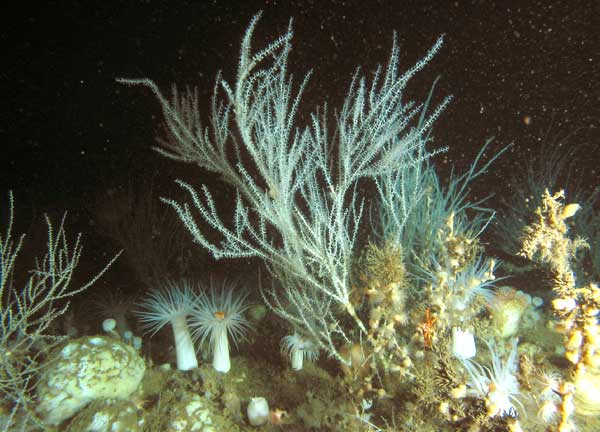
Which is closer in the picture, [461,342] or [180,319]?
[461,342]

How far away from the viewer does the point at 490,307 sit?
3783mm

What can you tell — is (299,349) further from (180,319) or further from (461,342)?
(461,342)

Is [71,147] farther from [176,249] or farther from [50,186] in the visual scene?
[176,249]

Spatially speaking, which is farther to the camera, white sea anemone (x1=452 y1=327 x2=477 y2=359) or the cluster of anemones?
the cluster of anemones

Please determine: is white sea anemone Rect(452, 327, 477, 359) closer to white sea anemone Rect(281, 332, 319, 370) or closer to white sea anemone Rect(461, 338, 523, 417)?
white sea anemone Rect(461, 338, 523, 417)

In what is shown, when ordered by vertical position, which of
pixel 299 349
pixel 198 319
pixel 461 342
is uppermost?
pixel 461 342

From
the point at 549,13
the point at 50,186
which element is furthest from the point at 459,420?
the point at 50,186

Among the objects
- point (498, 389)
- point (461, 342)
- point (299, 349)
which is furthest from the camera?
point (299, 349)

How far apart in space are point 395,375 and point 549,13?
50.0ft

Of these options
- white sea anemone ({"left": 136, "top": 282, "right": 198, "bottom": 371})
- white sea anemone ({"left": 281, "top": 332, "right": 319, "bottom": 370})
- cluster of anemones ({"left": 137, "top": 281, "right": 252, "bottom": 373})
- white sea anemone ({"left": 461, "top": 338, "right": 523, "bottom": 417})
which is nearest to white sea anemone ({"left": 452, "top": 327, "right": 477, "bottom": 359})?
white sea anemone ({"left": 461, "top": 338, "right": 523, "bottom": 417})

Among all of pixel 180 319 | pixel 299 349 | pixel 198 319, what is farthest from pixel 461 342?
pixel 180 319

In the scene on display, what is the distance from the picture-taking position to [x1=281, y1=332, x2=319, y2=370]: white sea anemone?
361 cm

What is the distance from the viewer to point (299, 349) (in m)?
3.63

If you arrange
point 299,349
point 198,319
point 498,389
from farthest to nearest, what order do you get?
1. point 198,319
2. point 299,349
3. point 498,389
